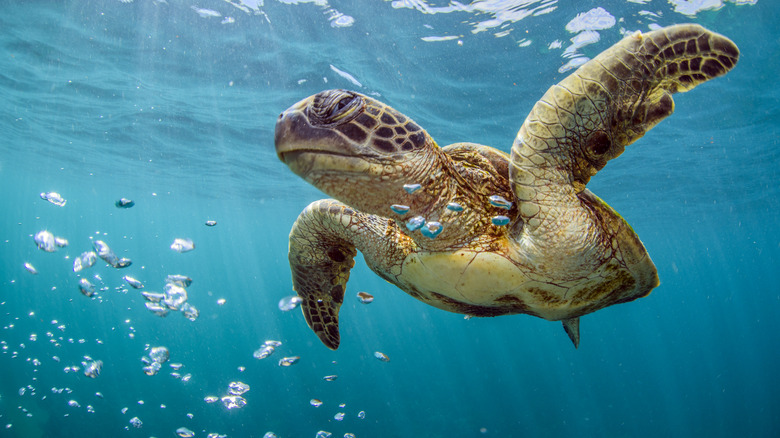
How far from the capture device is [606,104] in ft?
6.43

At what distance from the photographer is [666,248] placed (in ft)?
148

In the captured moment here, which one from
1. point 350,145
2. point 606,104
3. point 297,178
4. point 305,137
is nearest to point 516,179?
point 606,104

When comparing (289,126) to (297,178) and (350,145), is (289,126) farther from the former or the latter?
(297,178)

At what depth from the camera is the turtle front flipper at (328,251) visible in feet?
9.54

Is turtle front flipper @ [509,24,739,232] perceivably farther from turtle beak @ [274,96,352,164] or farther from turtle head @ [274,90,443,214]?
turtle beak @ [274,96,352,164]

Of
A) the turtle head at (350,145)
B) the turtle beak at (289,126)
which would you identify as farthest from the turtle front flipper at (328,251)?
the turtle beak at (289,126)

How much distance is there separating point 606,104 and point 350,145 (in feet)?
4.32

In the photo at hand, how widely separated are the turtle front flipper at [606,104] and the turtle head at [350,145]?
1.93ft

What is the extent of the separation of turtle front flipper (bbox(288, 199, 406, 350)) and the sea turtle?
0.9 inches

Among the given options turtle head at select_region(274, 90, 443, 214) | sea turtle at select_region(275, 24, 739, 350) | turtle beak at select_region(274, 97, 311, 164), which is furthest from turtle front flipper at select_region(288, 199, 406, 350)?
turtle beak at select_region(274, 97, 311, 164)

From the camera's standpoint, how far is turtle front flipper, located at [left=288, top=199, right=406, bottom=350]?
2.91m

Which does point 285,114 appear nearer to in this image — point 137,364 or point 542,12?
point 542,12

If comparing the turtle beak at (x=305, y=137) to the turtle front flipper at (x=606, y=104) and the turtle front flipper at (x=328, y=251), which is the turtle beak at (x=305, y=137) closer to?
the turtle front flipper at (x=606, y=104)

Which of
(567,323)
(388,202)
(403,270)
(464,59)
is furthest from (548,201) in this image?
(464,59)
